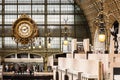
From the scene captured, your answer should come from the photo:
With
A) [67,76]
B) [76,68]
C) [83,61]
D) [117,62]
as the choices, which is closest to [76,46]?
[67,76]

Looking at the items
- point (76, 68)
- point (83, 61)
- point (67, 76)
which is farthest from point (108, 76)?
point (67, 76)

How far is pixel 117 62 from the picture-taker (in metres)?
22.0

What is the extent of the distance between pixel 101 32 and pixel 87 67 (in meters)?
4.84

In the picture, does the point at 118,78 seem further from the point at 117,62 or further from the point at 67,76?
the point at 67,76

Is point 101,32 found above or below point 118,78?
above

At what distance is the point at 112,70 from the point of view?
22.0 meters

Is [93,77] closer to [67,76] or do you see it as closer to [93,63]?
[93,63]

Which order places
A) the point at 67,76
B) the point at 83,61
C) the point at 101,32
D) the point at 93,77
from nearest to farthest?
the point at 101,32, the point at 93,77, the point at 83,61, the point at 67,76

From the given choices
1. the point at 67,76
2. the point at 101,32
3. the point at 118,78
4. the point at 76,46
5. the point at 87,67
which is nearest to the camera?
the point at 118,78

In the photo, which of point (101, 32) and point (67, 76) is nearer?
point (101, 32)

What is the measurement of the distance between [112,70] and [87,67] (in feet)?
A: 17.5

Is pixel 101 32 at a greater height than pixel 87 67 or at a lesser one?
greater

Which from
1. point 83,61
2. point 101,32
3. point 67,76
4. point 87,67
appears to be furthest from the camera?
point 67,76

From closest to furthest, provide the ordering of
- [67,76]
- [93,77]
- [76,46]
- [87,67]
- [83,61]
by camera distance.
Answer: [93,77], [87,67], [83,61], [67,76], [76,46]
